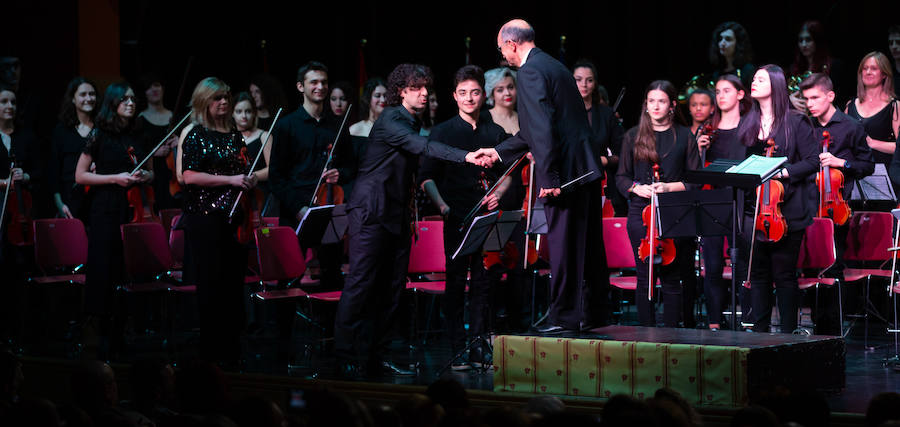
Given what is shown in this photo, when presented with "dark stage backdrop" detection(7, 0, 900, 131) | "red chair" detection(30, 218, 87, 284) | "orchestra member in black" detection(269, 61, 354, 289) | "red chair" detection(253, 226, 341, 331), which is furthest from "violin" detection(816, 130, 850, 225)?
"red chair" detection(30, 218, 87, 284)

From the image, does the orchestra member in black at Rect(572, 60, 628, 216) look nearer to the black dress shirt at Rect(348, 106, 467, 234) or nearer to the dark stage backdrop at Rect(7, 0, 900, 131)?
the dark stage backdrop at Rect(7, 0, 900, 131)

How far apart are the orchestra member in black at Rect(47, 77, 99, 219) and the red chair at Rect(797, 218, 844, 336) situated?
15.3ft

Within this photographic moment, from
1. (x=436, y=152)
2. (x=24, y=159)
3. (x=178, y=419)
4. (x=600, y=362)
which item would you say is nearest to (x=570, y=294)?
(x=600, y=362)

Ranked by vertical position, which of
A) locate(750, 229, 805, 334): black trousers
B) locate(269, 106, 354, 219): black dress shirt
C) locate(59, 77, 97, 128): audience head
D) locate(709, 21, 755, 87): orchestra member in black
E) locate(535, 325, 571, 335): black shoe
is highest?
locate(709, 21, 755, 87): orchestra member in black

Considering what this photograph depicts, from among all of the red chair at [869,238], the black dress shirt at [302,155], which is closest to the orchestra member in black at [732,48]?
the red chair at [869,238]

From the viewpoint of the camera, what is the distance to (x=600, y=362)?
15.6 feet

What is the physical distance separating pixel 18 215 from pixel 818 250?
501cm

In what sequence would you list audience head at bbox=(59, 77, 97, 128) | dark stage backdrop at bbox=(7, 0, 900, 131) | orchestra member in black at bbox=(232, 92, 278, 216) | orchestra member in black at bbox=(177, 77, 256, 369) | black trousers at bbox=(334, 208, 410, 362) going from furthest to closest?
dark stage backdrop at bbox=(7, 0, 900, 131)
orchestra member in black at bbox=(232, 92, 278, 216)
audience head at bbox=(59, 77, 97, 128)
orchestra member in black at bbox=(177, 77, 256, 369)
black trousers at bbox=(334, 208, 410, 362)

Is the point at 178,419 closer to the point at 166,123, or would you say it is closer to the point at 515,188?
the point at 515,188

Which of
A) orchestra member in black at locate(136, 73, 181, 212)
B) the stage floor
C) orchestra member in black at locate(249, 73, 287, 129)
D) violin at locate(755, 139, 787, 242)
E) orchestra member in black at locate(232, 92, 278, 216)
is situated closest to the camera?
the stage floor

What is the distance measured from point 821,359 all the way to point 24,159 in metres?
5.31

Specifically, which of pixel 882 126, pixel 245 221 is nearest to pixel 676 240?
pixel 882 126

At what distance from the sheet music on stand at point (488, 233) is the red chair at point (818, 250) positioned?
185 centimetres

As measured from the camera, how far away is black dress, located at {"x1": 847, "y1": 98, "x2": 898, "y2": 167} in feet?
24.6
